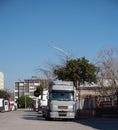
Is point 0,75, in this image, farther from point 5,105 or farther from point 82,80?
point 82,80

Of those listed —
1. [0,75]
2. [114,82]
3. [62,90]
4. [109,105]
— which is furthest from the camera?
[0,75]

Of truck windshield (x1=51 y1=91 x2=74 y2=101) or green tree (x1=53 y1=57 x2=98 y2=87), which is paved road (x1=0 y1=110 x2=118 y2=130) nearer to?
truck windshield (x1=51 y1=91 x2=74 y2=101)

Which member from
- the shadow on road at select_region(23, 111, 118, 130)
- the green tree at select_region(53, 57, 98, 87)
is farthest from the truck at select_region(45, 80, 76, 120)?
the green tree at select_region(53, 57, 98, 87)

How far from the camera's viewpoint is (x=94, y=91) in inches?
2972

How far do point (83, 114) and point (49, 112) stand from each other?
1222cm

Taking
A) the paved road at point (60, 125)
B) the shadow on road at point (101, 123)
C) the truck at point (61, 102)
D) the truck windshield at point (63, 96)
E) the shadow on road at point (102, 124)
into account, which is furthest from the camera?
the truck windshield at point (63, 96)

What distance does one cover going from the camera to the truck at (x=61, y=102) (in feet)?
115

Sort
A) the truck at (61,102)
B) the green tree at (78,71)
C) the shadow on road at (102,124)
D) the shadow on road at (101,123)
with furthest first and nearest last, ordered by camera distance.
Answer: the green tree at (78,71)
the truck at (61,102)
the shadow on road at (101,123)
the shadow on road at (102,124)

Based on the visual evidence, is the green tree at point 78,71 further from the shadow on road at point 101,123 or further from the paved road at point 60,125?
the paved road at point 60,125

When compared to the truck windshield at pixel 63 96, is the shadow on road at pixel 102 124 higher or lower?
lower

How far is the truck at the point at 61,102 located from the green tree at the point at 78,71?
13.3 meters

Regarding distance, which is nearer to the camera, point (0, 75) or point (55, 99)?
point (55, 99)

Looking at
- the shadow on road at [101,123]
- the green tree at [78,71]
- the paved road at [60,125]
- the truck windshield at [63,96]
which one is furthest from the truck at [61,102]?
the green tree at [78,71]

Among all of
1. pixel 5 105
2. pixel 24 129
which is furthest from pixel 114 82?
pixel 24 129
